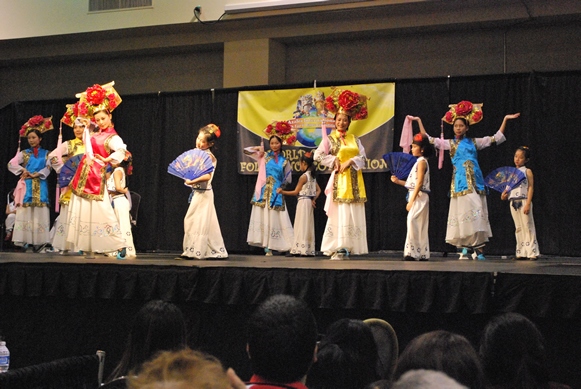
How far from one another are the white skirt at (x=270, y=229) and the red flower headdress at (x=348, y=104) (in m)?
1.93

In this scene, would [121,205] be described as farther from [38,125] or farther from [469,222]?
[469,222]

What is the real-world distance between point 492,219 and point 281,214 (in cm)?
270

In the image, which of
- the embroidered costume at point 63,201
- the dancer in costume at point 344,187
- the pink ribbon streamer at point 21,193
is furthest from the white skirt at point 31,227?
the dancer in costume at point 344,187

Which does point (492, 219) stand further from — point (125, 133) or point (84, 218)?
point (125, 133)

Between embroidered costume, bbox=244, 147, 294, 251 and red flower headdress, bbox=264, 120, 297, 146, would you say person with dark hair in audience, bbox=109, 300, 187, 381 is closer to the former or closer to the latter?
A: embroidered costume, bbox=244, 147, 294, 251

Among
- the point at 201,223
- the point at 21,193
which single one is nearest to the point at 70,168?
the point at 201,223

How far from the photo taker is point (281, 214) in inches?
305

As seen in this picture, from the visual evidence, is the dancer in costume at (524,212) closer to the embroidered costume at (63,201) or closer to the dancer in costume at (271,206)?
the dancer in costume at (271,206)

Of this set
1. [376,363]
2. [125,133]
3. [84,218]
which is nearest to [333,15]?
[125,133]

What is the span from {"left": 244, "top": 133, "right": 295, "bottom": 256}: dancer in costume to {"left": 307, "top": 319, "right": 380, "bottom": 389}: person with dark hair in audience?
5.42m

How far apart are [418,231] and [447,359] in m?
4.71

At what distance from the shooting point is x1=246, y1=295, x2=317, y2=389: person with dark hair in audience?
1699mm

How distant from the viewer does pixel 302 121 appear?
8.05m

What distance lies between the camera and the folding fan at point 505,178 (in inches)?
252
